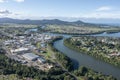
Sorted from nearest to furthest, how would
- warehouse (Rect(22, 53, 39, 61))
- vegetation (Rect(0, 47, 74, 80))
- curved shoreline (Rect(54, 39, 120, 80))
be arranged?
vegetation (Rect(0, 47, 74, 80)), curved shoreline (Rect(54, 39, 120, 80)), warehouse (Rect(22, 53, 39, 61))

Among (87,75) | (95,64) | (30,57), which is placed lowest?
(95,64)

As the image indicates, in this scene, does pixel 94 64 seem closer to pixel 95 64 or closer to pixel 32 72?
pixel 95 64

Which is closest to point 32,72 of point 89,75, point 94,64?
point 89,75

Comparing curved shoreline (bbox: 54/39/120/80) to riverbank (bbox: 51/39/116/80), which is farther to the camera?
curved shoreline (bbox: 54/39/120/80)

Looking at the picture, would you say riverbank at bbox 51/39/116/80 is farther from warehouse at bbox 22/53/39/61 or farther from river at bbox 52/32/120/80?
warehouse at bbox 22/53/39/61

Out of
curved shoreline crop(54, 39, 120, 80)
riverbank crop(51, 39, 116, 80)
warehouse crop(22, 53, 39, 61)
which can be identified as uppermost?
warehouse crop(22, 53, 39, 61)

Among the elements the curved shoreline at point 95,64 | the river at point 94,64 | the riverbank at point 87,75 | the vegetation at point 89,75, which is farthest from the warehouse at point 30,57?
the vegetation at point 89,75

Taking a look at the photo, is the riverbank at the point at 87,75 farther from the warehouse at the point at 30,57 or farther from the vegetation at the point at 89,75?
the warehouse at the point at 30,57

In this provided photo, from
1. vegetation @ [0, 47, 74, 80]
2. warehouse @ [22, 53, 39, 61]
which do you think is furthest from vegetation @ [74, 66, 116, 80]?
warehouse @ [22, 53, 39, 61]

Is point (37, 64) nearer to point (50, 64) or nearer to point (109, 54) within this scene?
point (50, 64)

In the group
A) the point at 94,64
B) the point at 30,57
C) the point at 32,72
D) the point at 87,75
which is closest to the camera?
the point at 87,75

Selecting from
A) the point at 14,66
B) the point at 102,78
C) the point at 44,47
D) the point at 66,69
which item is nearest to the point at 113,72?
the point at 102,78
